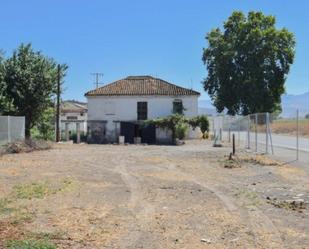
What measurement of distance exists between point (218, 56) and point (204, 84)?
4617mm

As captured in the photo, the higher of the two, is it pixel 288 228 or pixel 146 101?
pixel 146 101

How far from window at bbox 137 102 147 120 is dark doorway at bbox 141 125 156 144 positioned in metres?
1.70

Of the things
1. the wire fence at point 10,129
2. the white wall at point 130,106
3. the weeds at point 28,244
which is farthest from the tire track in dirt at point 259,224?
the white wall at point 130,106

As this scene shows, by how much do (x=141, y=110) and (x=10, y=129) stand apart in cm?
2859

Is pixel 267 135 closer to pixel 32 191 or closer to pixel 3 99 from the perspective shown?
pixel 32 191

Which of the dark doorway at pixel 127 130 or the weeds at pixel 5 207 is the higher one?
the dark doorway at pixel 127 130

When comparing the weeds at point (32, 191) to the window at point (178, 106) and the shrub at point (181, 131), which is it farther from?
the window at point (178, 106)

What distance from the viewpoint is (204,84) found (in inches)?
3211

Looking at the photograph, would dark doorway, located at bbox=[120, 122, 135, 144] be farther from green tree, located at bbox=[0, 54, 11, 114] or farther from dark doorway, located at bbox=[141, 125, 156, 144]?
green tree, located at bbox=[0, 54, 11, 114]

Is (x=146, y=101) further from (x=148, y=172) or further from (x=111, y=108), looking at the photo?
(x=148, y=172)

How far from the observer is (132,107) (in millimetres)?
65125

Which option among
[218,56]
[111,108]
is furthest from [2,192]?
[218,56]

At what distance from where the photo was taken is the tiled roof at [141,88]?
6469cm

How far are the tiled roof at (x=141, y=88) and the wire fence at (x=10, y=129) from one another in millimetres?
25361
